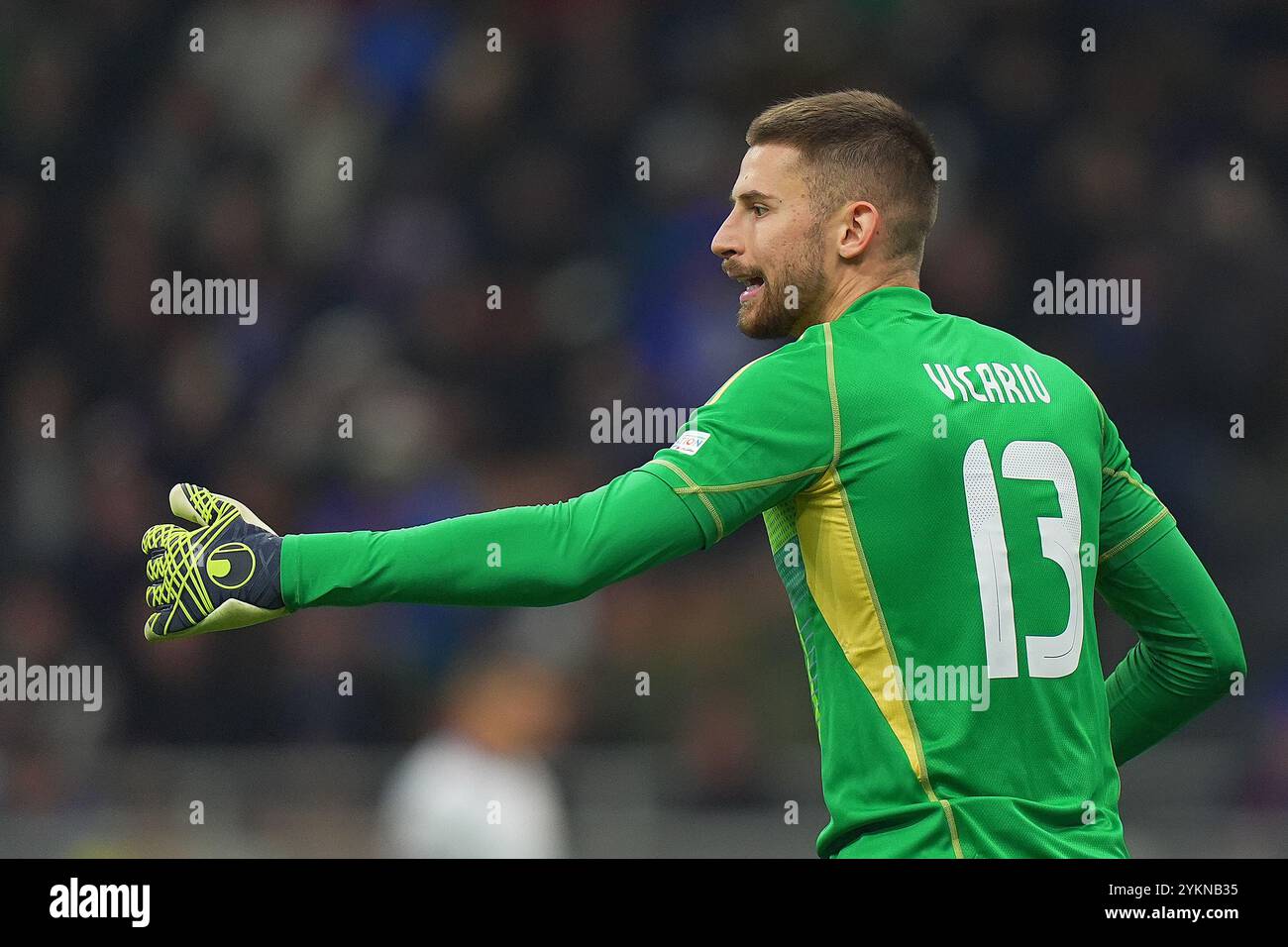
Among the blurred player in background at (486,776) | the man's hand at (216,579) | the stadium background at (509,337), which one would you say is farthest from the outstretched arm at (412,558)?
the stadium background at (509,337)

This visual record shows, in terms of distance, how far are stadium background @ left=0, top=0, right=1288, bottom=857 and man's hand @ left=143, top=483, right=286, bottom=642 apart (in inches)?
133

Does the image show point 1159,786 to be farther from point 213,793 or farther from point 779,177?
point 779,177

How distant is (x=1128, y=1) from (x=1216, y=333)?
1618 millimetres

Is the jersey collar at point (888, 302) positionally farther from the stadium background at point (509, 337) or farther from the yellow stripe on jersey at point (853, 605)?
the stadium background at point (509, 337)

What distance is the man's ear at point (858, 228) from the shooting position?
105 inches

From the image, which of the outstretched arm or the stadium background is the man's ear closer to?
the outstretched arm

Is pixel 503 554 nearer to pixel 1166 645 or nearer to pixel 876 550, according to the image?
pixel 876 550

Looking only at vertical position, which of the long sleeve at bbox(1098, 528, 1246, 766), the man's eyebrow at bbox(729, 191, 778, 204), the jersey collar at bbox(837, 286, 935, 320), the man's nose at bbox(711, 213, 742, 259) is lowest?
the long sleeve at bbox(1098, 528, 1246, 766)

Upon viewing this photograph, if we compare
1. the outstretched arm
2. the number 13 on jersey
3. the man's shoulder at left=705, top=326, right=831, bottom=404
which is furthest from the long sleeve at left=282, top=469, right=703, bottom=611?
the number 13 on jersey

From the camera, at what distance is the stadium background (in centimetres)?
588

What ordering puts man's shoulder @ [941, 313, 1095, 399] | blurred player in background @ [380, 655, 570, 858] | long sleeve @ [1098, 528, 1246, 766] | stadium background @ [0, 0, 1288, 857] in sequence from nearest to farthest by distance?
man's shoulder @ [941, 313, 1095, 399], long sleeve @ [1098, 528, 1246, 766], blurred player in background @ [380, 655, 570, 858], stadium background @ [0, 0, 1288, 857]

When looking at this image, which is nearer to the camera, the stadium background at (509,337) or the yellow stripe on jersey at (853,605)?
the yellow stripe on jersey at (853,605)

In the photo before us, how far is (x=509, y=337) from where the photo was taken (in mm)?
6852

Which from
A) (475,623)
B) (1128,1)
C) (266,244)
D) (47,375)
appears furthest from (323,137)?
(1128,1)
